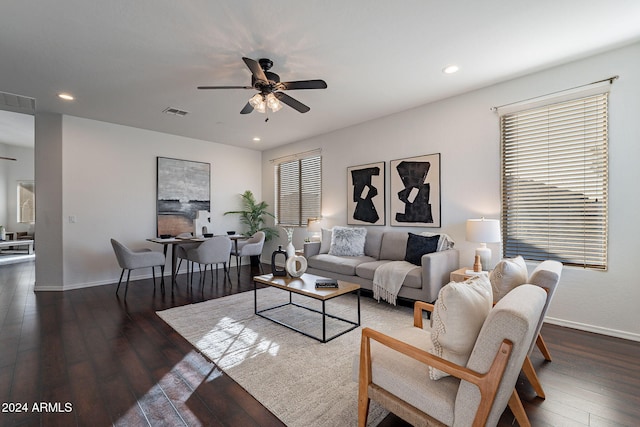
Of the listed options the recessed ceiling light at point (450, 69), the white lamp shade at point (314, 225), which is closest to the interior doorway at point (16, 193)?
the white lamp shade at point (314, 225)

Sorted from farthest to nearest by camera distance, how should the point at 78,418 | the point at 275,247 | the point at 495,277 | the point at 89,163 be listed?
1. the point at 275,247
2. the point at 89,163
3. the point at 495,277
4. the point at 78,418

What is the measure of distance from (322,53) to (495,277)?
2555 mm

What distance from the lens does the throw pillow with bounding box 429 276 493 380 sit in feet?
4.17

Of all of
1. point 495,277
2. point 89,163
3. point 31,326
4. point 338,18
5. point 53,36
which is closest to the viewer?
point 495,277

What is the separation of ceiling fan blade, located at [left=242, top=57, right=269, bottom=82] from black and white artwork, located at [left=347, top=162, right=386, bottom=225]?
101 inches

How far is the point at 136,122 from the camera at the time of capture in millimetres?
5051

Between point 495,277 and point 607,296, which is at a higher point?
point 495,277

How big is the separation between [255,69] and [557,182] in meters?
3.45

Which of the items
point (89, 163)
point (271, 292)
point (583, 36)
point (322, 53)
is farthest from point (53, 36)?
point (583, 36)

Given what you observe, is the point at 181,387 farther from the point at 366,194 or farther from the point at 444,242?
the point at 366,194

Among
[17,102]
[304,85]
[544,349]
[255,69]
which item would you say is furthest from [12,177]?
[544,349]

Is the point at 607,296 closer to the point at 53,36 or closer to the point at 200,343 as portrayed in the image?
the point at 200,343

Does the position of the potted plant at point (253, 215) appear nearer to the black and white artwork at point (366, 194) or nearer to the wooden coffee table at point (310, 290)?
the black and white artwork at point (366, 194)

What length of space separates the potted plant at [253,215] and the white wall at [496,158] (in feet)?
5.78
